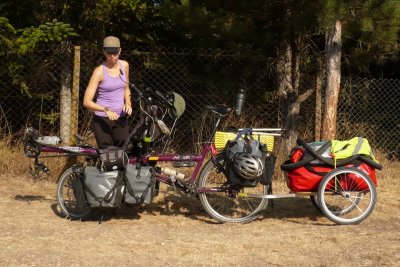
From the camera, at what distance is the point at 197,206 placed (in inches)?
279

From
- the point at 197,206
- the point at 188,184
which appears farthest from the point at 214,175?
the point at 197,206

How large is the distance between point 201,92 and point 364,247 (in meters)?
5.81

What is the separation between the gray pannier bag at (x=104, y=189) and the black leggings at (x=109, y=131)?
39 centimetres

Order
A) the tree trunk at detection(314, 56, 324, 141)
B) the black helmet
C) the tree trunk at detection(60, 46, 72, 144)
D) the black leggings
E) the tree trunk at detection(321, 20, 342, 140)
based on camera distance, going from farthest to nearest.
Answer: the tree trunk at detection(314, 56, 324, 141), the tree trunk at detection(60, 46, 72, 144), the tree trunk at detection(321, 20, 342, 140), the black leggings, the black helmet

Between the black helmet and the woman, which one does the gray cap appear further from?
the black helmet

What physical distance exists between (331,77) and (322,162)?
8.15 feet

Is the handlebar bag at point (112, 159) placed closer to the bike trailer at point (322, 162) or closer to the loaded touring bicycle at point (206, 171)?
the loaded touring bicycle at point (206, 171)

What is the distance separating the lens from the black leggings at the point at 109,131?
6312mm

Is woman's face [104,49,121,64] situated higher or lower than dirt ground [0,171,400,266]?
higher

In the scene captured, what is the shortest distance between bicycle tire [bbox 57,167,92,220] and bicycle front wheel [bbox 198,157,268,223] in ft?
3.93

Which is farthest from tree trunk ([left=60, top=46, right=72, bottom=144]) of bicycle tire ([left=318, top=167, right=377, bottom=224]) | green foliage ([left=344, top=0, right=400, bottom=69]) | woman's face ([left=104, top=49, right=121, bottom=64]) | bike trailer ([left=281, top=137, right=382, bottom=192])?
bicycle tire ([left=318, top=167, right=377, bottom=224])

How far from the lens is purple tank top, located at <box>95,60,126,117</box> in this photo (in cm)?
623

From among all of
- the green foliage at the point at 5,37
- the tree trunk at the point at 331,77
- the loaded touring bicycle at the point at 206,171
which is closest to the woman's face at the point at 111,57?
the loaded touring bicycle at the point at 206,171

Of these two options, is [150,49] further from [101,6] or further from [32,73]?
[32,73]
